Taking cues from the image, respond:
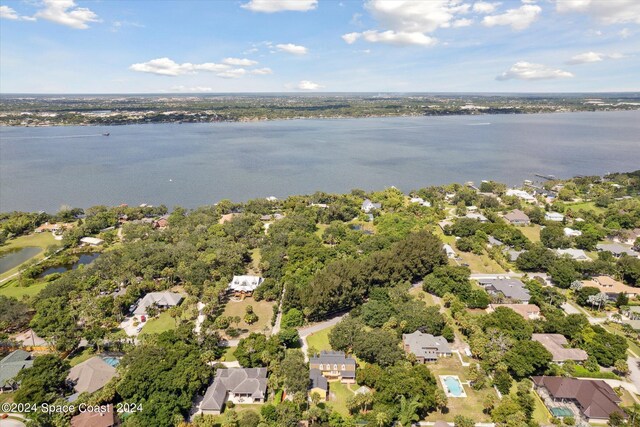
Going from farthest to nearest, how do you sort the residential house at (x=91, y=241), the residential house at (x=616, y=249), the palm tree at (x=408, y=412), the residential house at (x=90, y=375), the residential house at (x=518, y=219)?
1. the residential house at (x=518, y=219)
2. the residential house at (x=91, y=241)
3. the residential house at (x=616, y=249)
4. the residential house at (x=90, y=375)
5. the palm tree at (x=408, y=412)

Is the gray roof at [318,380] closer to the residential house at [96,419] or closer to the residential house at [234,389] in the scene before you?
the residential house at [234,389]

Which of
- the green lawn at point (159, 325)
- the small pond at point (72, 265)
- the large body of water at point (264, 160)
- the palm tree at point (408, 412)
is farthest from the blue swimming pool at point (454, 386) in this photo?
the large body of water at point (264, 160)

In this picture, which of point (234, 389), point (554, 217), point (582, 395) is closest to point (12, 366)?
point (234, 389)

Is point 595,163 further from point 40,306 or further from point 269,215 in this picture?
point 40,306

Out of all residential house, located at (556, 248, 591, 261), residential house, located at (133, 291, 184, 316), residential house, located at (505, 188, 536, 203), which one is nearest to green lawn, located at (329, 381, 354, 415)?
residential house, located at (133, 291, 184, 316)

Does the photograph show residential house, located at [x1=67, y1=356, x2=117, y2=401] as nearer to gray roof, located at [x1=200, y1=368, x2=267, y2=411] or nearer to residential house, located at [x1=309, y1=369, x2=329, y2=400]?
gray roof, located at [x1=200, y1=368, x2=267, y2=411]
